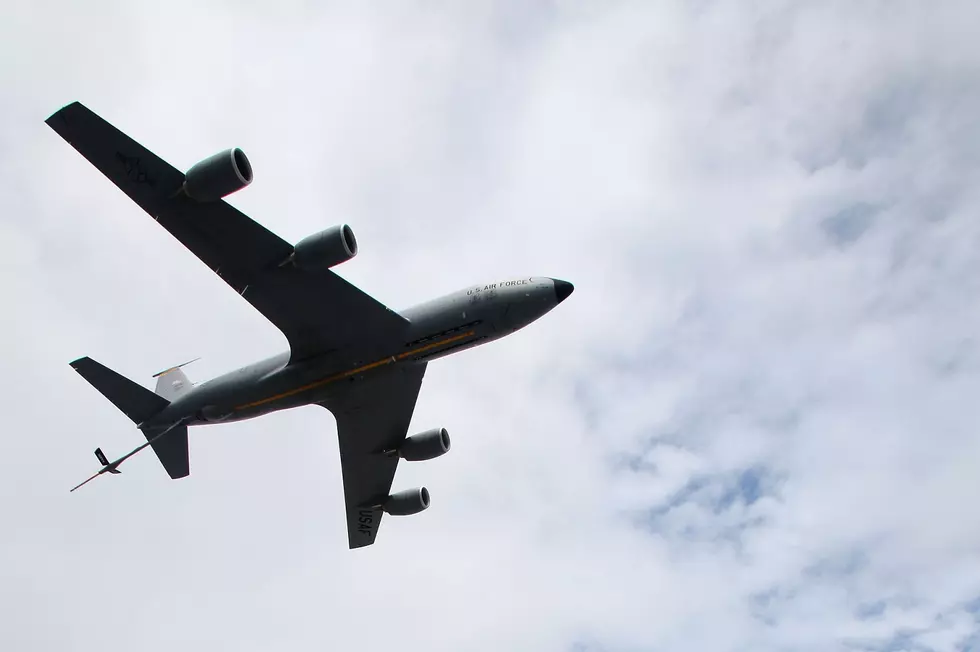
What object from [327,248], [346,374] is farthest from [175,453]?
[327,248]

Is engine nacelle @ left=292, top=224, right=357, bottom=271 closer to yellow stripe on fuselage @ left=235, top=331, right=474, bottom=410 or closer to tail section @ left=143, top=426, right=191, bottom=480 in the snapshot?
yellow stripe on fuselage @ left=235, top=331, right=474, bottom=410

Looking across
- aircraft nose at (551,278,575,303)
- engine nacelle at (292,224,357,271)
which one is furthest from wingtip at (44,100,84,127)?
aircraft nose at (551,278,575,303)

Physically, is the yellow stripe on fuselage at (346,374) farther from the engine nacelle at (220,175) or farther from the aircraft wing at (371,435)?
the engine nacelle at (220,175)

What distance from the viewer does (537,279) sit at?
109ft

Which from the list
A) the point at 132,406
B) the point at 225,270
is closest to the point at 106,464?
the point at 132,406

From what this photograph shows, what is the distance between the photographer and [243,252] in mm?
33438

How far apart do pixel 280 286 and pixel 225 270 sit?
217 centimetres

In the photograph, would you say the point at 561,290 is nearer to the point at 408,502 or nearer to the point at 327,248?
the point at 327,248

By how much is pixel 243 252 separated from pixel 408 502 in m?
15.4

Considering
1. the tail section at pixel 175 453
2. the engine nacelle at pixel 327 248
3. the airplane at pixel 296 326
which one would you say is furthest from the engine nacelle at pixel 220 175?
the tail section at pixel 175 453

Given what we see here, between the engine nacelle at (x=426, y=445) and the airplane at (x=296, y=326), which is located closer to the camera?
the airplane at (x=296, y=326)

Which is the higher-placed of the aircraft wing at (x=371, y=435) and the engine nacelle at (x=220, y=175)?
the engine nacelle at (x=220, y=175)

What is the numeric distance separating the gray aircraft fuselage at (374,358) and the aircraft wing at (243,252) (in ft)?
2.38

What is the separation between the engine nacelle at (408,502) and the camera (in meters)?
42.2
